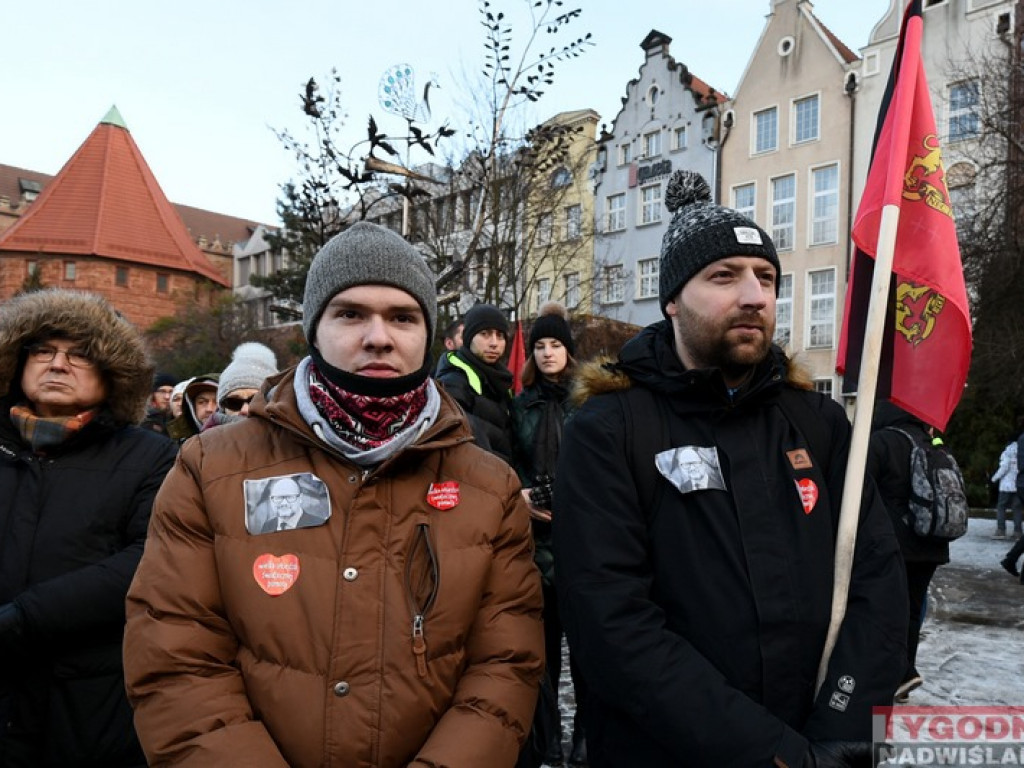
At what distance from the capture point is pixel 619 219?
33.0m

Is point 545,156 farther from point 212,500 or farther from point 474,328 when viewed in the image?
point 212,500

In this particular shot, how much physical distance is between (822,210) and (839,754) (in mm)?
28531

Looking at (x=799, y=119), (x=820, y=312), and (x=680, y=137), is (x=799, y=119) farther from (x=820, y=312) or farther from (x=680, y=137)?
(x=820, y=312)

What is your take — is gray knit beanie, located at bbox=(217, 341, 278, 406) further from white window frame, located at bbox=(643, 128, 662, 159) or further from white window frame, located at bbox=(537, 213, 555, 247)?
white window frame, located at bbox=(643, 128, 662, 159)

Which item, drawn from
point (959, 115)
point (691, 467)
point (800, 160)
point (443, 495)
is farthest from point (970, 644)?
point (800, 160)

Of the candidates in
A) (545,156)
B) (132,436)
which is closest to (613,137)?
(545,156)

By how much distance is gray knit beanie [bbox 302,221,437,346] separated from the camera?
2.16 meters

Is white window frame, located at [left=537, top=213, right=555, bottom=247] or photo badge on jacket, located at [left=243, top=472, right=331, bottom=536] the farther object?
white window frame, located at [left=537, top=213, right=555, bottom=247]

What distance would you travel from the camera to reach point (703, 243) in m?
2.28

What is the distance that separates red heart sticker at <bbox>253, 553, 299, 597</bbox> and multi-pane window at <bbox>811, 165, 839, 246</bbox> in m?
28.1

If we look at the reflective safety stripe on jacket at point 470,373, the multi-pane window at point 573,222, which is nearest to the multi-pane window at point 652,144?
the multi-pane window at point 573,222

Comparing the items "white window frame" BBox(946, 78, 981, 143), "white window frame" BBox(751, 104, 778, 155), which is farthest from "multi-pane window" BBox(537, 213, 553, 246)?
"white window frame" BBox(751, 104, 778, 155)

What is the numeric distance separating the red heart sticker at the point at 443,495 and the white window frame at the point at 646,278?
97.1ft

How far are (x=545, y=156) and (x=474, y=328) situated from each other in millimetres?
7530
